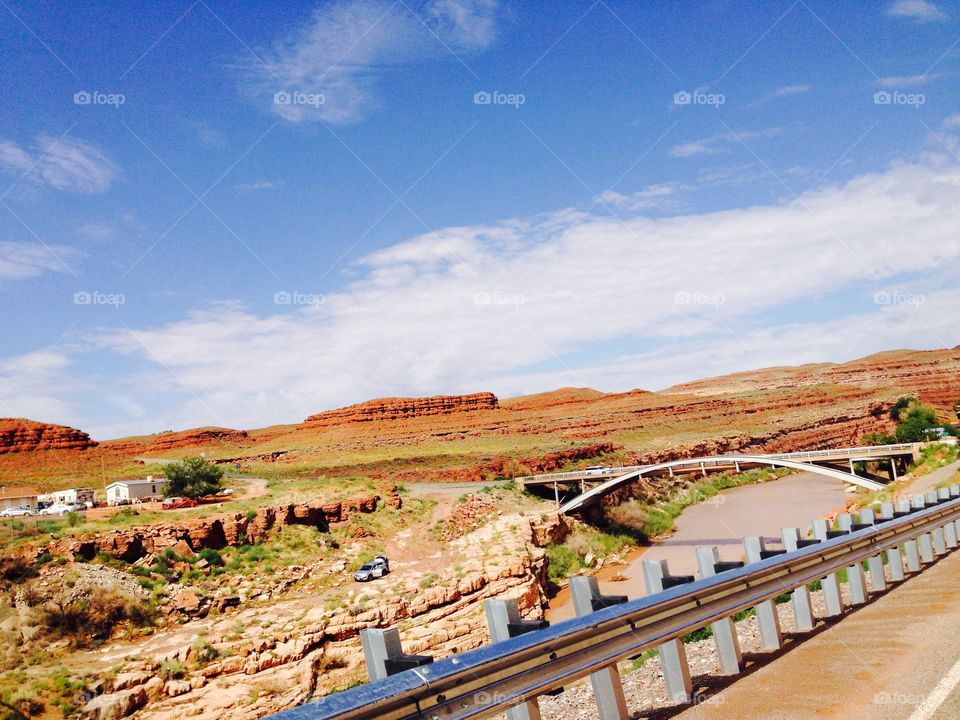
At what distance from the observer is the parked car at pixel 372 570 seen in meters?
39.3

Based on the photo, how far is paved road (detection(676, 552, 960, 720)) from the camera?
4531 mm

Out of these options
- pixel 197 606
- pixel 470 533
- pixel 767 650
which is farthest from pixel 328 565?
pixel 767 650

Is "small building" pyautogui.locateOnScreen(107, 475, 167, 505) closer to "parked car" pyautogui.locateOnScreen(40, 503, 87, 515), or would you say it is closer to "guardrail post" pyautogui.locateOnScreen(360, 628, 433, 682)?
"parked car" pyautogui.locateOnScreen(40, 503, 87, 515)

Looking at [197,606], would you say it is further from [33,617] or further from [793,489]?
[793,489]

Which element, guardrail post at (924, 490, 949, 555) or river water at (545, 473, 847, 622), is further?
river water at (545, 473, 847, 622)

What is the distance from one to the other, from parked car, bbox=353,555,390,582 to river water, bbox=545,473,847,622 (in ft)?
30.4

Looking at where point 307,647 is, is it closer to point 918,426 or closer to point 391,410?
point 918,426

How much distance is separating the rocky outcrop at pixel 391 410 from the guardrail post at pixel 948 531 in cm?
13316

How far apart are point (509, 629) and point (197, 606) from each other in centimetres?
Result: 3446

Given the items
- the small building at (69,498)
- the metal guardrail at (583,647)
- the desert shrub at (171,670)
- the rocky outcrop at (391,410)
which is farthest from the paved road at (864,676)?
the rocky outcrop at (391,410)

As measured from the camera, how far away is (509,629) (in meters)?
4.06

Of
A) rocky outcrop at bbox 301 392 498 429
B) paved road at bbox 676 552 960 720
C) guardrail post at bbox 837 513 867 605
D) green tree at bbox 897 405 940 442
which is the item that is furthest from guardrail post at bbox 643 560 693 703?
rocky outcrop at bbox 301 392 498 429

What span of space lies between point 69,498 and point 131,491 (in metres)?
6.37

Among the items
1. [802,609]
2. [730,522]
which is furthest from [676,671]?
[730,522]
